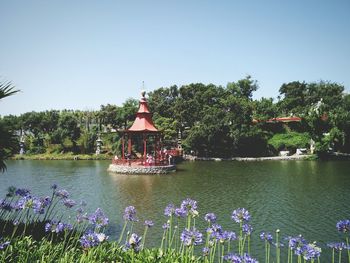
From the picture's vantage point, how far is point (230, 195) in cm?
1788

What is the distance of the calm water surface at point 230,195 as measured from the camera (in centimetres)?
1230

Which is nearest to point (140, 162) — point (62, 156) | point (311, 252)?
point (62, 156)

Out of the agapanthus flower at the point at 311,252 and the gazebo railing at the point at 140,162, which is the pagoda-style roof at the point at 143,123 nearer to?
the gazebo railing at the point at 140,162

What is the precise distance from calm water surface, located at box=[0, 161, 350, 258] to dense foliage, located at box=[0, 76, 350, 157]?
15.1m

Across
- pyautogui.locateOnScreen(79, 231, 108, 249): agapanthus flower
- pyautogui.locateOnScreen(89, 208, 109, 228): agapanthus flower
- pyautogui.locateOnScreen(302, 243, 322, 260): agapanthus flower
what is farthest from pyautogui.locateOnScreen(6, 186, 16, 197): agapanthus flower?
pyautogui.locateOnScreen(302, 243, 322, 260): agapanthus flower

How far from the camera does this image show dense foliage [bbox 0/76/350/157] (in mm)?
41656

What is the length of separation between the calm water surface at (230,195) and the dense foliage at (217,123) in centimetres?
1511

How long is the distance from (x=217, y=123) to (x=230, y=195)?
2547 cm

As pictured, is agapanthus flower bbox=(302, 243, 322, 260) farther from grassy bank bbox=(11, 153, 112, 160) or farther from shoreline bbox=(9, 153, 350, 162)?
grassy bank bbox=(11, 153, 112, 160)

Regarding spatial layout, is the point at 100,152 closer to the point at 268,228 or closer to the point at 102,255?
the point at 268,228

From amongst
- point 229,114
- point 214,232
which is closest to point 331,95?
point 229,114

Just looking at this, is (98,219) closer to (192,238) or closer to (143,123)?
(192,238)

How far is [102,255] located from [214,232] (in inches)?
83.0

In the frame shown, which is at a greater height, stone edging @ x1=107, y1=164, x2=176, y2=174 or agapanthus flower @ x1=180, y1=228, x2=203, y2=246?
agapanthus flower @ x1=180, y1=228, x2=203, y2=246
